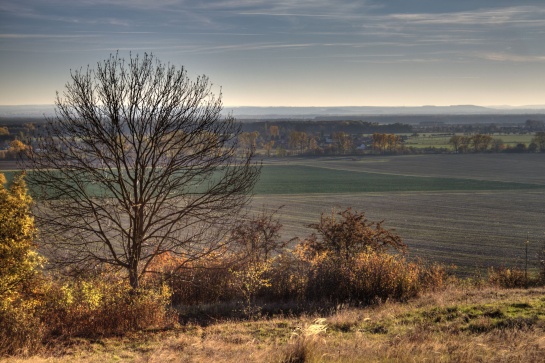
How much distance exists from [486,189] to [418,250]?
4665 centimetres

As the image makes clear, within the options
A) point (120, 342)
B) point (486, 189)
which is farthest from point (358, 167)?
point (120, 342)

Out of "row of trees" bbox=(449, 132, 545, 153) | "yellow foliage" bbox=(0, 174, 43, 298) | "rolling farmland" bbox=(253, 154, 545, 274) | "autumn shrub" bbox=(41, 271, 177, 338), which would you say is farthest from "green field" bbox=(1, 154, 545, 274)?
"yellow foliage" bbox=(0, 174, 43, 298)

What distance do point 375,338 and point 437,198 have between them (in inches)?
2791

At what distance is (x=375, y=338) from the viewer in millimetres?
11594

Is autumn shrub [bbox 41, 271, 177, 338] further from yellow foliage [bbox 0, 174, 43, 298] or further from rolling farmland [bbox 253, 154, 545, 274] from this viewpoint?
rolling farmland [bbox 253, 154, 545, 274]

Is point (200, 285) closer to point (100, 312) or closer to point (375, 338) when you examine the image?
point (100, 312)

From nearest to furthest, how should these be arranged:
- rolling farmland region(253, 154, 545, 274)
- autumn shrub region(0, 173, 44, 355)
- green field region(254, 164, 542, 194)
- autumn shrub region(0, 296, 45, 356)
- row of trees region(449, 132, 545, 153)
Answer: autumn shrub region(0, 296, 45, 356)
autumn shrub region(0, 173, 44, 355)
rolling farmland region(253, 154, 545, 274)
green field region(254, 164, 542, 194)
row of trees region(449, 132, 545, 153)

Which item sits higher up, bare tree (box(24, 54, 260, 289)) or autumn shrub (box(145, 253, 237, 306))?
bare tree (box(24, 54, 260, 289))

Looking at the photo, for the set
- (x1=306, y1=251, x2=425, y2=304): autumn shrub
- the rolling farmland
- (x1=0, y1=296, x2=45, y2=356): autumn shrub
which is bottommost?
the rolling farmland

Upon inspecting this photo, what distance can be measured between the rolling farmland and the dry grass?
2629 centimetres

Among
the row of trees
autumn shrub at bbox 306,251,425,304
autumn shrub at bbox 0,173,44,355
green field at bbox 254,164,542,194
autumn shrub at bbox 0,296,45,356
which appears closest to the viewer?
autumn shrub at bbox 0,296,45,356

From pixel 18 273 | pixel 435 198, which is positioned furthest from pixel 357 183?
pixel 18 273

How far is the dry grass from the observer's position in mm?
8531

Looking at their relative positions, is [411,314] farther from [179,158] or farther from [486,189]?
[486,189]
